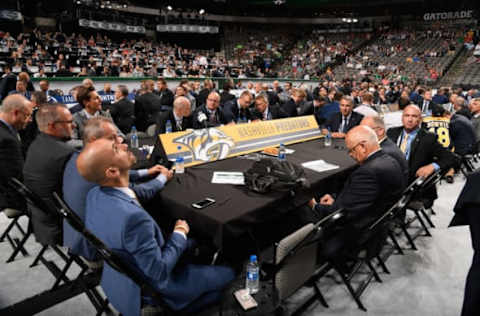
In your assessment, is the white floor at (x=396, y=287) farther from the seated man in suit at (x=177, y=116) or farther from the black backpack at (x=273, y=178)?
the seated man in suit at (x=177, y=116)

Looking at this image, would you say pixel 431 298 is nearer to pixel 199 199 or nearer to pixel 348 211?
pixel 348 211

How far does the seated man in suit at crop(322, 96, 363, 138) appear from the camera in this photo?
15.3ft

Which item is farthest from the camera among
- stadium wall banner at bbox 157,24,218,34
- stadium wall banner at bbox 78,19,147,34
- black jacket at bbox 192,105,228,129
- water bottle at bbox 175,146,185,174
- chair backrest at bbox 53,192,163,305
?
stadium wall banner at bbox 157,24,218,34

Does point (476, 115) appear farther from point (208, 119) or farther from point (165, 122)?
point (165, 122)

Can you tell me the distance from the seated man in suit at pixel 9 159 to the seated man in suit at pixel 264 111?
11.9 ft

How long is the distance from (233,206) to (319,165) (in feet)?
4.45

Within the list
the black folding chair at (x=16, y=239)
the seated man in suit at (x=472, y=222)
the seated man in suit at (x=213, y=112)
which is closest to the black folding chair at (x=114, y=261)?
the seated man in suit at (x=472, y=222)

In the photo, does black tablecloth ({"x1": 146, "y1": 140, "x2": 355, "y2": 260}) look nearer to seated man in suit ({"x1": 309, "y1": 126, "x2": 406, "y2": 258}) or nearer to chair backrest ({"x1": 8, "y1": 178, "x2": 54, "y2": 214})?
seated man in suit ({"x1": 309, "y1": 126, "x2": 406, "y2": 258})

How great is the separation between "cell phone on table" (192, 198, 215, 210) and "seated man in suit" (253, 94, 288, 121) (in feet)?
12.1

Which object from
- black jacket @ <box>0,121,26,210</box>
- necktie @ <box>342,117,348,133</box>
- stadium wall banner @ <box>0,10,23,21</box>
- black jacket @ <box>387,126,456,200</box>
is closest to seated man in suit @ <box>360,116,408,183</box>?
black jacket @ <box>387,126,456,200</box>

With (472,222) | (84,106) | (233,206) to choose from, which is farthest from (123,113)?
(472,222)

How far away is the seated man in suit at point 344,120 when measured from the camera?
15.3ft

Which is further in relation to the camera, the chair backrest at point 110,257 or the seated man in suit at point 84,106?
the seated man in suit at point 84,106

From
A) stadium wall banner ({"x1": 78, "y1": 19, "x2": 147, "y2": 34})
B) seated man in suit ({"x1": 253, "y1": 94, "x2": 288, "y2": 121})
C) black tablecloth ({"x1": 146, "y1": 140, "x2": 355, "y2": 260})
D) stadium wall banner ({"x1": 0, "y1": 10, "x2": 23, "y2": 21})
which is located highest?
stadium wall banner ({"x1": 78, "y1": 19, "x2": 147, "y2": 34})
